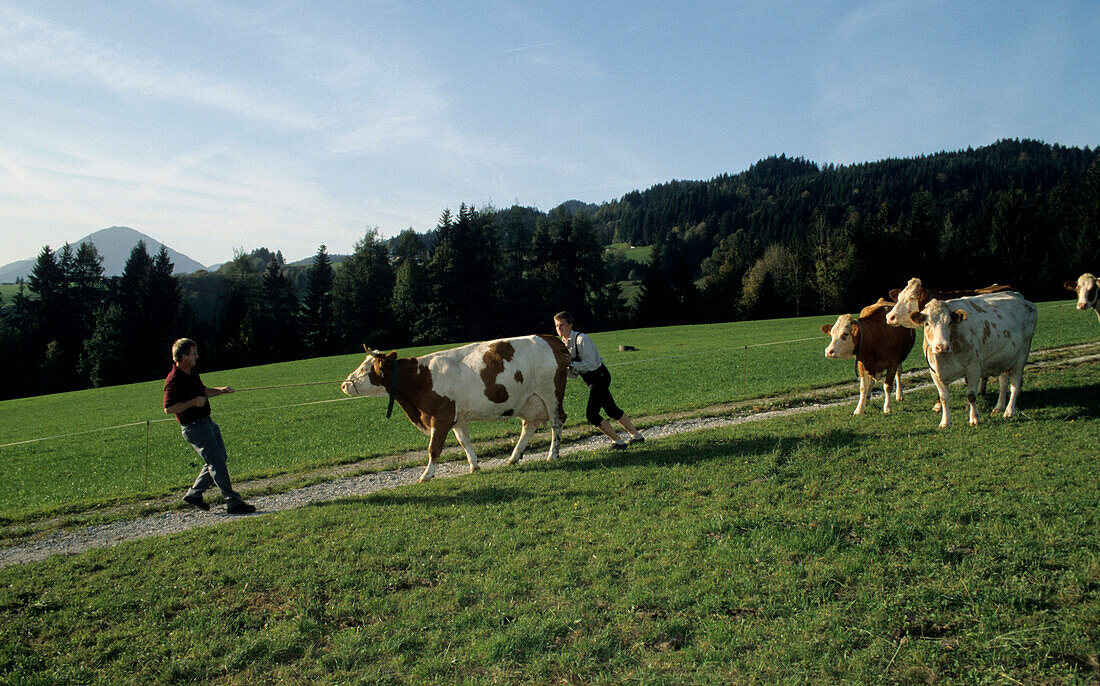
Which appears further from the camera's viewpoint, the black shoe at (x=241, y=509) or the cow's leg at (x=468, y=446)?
the cow's leg at (x=468, y=446)

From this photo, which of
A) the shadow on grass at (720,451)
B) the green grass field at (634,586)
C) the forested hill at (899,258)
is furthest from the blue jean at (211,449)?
the forested hill at (899,258)

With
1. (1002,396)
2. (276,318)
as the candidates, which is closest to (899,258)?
(1002,396)

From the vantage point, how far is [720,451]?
10719 millimetres

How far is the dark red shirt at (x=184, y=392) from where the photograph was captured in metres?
9.27

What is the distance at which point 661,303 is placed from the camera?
77.8m

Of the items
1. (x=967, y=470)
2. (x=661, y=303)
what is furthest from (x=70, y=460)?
(x=661, y=303)

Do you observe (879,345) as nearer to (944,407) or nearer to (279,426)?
(944,407)

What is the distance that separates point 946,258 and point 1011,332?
235 ft

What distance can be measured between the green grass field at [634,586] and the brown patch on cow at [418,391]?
2218 millimetres

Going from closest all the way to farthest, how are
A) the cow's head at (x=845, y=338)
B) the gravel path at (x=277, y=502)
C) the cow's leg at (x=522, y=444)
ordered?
the gravel path at (x=277, y=502)
the cow's leg at (x=522, y=444)
the cow's head at (x=845, y=338)

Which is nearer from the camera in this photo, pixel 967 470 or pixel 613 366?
pixel 967 470

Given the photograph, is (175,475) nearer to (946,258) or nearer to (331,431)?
(331,431)

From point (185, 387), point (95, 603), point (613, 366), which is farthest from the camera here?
point (613, 366)

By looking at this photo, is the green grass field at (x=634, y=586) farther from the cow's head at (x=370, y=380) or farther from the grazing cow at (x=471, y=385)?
the cow's head at (x=370, y=380)
